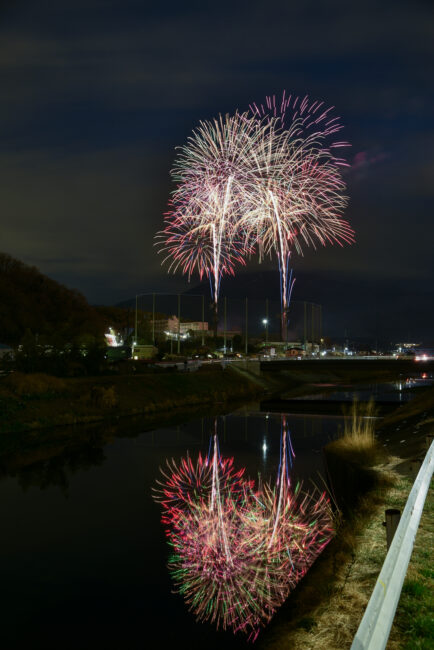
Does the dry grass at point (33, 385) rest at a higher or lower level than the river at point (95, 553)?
higher

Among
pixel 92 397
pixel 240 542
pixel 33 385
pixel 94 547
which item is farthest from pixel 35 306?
pixel 240 542

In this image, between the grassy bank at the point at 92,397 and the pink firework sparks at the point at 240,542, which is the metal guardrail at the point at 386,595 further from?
the grassy bank at the point at 92,397

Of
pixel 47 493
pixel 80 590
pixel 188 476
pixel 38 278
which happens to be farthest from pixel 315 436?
pixel 38 278

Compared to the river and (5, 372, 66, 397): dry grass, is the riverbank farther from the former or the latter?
(5, 372, 66, 397): dry grass

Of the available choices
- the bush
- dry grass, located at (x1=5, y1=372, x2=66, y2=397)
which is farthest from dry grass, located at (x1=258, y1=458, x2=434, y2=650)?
the bush

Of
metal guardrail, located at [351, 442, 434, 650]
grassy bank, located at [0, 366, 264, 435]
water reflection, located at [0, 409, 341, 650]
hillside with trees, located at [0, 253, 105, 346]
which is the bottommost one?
water reflection, located at [0, 409, 341, 650]

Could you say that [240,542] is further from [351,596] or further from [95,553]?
[351,596]

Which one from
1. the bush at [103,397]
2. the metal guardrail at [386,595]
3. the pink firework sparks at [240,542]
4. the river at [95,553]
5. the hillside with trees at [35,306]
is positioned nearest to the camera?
the metal guardrail at [386,595]

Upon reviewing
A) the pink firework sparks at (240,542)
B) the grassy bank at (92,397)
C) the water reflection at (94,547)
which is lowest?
the water reflection at (94,547)

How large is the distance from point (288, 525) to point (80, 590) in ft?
17.2

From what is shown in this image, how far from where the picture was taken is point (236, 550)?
475 inches

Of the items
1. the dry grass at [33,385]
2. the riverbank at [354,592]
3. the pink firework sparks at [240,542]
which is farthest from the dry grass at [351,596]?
the dry grass at [33,385]

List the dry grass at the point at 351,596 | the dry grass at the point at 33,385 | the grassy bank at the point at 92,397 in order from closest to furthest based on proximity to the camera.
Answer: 1. the dry grass at the point at 351,596
2. the grassy bank at the point at 92,397
3. the dry grass at the point at 33,385

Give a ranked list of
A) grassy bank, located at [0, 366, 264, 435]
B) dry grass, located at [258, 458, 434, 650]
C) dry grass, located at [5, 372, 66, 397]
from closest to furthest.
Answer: dry grass, located at [258, 458, 434, 650] < grassy bank, located at [0, 366, 264, 435] < dry grass, located at [5, 372, 66, 397]
